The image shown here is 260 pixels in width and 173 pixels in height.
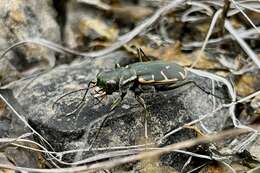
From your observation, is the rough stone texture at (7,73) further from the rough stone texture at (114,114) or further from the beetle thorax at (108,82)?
the beetle thorax at (108,82)

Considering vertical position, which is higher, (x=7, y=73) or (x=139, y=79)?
(x=7, y=73)

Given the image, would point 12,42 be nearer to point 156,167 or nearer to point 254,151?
point 156,167

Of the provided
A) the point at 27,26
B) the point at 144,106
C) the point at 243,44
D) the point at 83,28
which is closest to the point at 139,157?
the point at 144,106

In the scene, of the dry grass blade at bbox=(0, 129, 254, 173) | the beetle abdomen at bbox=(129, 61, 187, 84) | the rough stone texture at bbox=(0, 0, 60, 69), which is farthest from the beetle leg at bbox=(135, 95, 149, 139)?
the rough stone texture at bbox=(0, 0, 60, 69)

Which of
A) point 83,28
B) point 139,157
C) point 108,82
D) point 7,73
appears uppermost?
point 83,28

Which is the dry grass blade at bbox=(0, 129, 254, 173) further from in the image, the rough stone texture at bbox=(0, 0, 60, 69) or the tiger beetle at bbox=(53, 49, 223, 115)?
the rough stone texture at bbox=(0, 0, 60, 69)

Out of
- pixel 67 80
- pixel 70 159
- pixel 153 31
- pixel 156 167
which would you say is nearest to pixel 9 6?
pixel 67 80

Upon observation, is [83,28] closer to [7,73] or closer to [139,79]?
[7,73]
